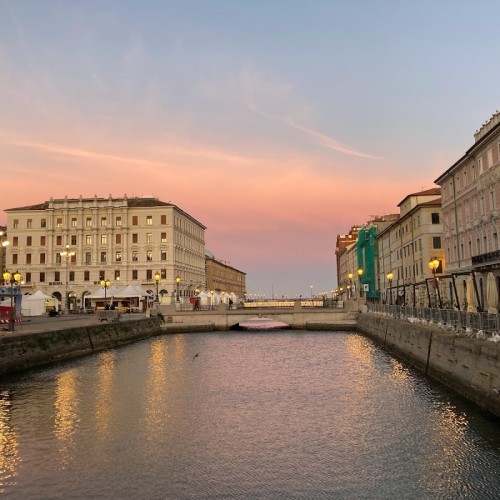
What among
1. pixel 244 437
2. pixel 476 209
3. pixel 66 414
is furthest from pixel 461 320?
pixel 476 209

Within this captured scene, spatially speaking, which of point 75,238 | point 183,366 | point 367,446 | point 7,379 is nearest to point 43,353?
point 7,379

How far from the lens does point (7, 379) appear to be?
30.6 meters

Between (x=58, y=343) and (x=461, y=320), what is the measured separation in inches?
1126

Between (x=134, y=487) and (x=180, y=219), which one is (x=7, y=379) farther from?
(x=180, y=219)

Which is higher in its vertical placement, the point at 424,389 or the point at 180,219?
the point at 180,219

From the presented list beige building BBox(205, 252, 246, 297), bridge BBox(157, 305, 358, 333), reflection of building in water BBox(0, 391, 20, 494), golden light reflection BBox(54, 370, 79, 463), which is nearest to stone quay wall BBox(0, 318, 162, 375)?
golden light reflection BBox(54, 370, 79, 463)

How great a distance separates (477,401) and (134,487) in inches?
565

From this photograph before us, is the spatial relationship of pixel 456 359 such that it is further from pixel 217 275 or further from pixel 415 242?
pixel 217 275

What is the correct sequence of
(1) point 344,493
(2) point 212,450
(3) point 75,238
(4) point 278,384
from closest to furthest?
(1) point 344,493 → (2) point 212,450 → (4) point 278,384 → (3) point 75,238

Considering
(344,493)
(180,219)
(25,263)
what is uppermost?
(180,219)

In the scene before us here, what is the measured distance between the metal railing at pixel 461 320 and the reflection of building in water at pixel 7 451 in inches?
691

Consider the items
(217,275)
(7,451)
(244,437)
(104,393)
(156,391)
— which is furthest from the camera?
(217,275)

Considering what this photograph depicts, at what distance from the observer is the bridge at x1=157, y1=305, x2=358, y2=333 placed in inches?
2913

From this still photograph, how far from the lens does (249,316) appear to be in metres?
76.9
